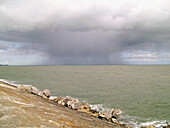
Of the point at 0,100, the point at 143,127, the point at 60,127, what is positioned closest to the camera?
the point at 60,127

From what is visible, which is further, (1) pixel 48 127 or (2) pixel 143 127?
(2) pixel 143 127

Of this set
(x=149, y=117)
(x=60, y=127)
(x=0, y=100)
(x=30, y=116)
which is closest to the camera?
(x=60, y=127)

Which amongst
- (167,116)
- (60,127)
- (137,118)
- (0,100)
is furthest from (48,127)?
(167,116)

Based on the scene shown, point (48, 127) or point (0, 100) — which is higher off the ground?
point (0, 100)

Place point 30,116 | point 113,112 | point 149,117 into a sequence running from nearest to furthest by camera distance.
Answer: point 30,116 < point 113,112 < point 149,117

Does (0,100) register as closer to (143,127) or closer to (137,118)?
(143,127)

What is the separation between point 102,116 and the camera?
18.5 meters

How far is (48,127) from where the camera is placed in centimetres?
1009

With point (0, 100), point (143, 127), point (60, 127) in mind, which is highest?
point (0, 100)

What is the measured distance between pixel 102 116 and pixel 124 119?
440cm

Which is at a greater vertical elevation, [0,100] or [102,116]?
[0,100]

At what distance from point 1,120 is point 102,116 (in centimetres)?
1253

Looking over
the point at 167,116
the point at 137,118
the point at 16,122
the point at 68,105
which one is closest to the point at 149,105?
the point at 167,116

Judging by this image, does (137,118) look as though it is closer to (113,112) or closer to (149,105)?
(113,112)
